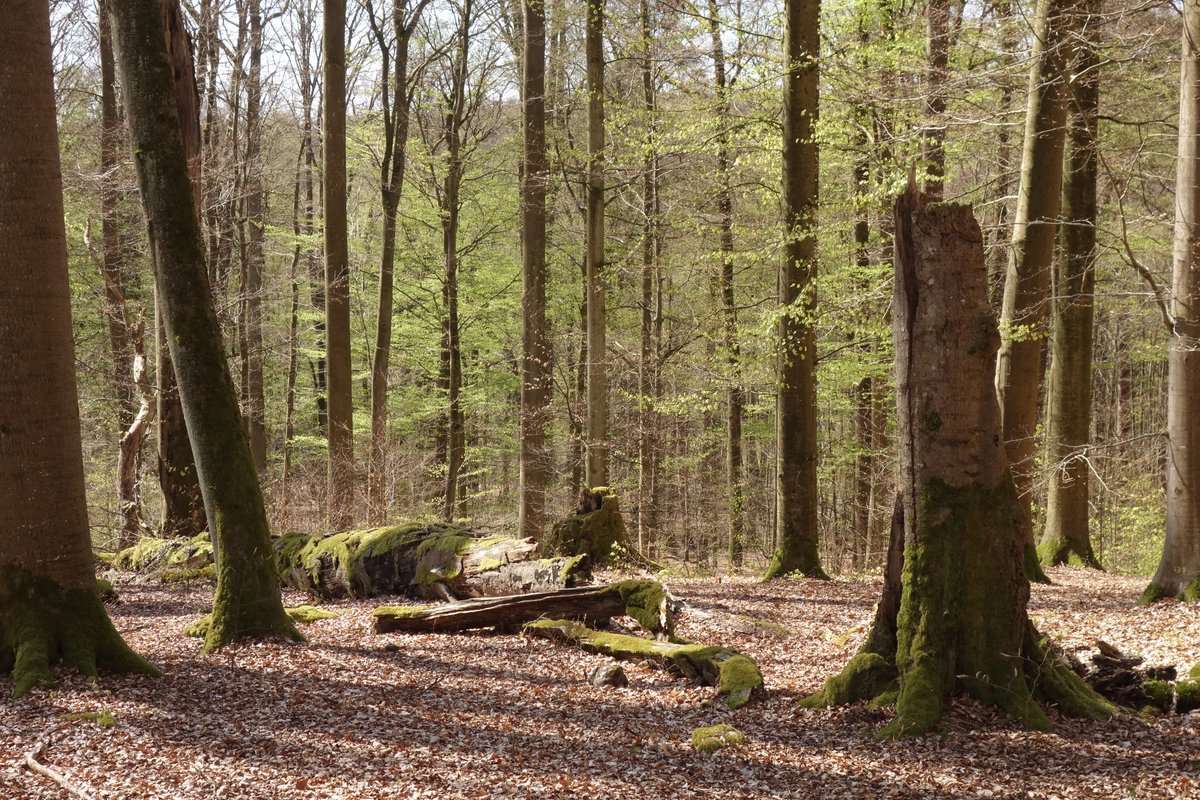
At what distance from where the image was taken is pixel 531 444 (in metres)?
14.6

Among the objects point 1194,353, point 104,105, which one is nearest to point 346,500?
point 104,105

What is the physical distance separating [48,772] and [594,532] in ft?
→ 20.6

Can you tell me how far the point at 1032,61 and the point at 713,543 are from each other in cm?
1498

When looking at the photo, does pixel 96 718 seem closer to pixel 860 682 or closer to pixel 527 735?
pixel 527 735

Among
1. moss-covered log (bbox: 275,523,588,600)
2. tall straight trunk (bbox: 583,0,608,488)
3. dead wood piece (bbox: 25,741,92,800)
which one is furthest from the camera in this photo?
tall straight trunk (bbox: 583,0,608,488)

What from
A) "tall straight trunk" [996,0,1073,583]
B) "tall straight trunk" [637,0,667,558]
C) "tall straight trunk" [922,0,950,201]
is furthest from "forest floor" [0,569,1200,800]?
"tall straight trunk" [637,0,667,558]

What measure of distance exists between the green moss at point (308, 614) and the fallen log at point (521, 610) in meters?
0.91

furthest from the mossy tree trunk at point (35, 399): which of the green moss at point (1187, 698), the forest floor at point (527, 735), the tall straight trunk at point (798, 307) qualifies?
the tall straight trunk at point (798, 307)

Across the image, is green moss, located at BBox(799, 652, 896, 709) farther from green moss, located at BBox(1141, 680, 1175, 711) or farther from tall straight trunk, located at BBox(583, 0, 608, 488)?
tall straight trunk, located at BBox(583, 0, 608, 488)

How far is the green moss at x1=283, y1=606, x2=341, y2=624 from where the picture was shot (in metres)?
8.69

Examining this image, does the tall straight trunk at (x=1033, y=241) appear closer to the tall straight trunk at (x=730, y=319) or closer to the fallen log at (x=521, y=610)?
the fallen log at (x=521, y=610)

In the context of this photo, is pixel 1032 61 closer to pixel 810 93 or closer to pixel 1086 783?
pixel 810 93

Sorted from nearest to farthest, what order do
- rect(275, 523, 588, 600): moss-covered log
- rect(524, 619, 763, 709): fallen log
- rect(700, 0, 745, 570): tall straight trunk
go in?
rect(524, 619, 763, 709): fallen log → rect(275, 523, 588, 600): moss-covered log → rect(700, 0, 745, 570): tall straight trunk

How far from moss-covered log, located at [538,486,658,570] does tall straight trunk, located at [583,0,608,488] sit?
280 cm
